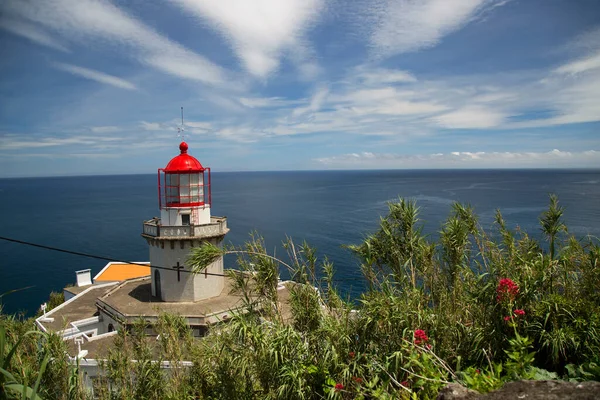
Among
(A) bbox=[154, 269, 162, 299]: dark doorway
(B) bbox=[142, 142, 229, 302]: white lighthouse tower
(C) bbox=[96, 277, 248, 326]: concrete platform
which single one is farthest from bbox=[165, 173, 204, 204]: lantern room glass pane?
(C) bbox=[96, 277, 248, 326]: concrete platform

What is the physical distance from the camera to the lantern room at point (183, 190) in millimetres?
18234

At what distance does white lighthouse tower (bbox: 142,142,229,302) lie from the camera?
58.5 ft

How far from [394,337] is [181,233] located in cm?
1245

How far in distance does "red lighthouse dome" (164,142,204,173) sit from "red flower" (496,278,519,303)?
14465 millimetres

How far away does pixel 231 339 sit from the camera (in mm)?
8992

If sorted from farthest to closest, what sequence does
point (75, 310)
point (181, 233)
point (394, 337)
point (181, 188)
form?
1. point (75, 310)
2. point (181, 188)
3. point (181, 233)
4. point (394, 337)

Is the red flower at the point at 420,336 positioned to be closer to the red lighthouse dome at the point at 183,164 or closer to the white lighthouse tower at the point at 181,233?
the white lighthouse tower at the point at 181,233

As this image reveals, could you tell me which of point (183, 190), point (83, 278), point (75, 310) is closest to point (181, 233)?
point (183, 190)

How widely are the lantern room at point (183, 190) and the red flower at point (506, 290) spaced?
1390 centimetres

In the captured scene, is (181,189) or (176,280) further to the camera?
(181,189)

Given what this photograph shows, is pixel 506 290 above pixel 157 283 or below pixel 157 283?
above

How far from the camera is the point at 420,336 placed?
281 inches

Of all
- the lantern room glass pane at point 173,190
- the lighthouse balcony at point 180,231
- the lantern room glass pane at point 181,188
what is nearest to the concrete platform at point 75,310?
the lighthouse balcony at point 180,231

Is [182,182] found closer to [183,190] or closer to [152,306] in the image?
[183,190]
